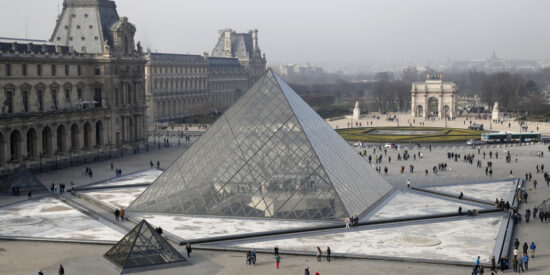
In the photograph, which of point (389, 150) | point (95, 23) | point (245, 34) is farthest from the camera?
point (245, 34)

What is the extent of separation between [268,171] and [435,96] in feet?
245

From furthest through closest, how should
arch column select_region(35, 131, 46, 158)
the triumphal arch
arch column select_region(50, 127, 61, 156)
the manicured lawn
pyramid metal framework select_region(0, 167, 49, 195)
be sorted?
the triumphal arch → the manicured lawn → arch column select_region(50, 127, 61, 156) → arch column select_region(35, 131, 46, 158) → pyramid metal framework select_region(0, 167, 49, 195)

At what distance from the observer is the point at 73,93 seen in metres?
54.8

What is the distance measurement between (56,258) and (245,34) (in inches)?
4228

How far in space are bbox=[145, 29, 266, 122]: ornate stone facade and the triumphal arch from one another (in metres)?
28.3

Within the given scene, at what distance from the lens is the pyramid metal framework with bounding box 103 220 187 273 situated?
23.9 meters

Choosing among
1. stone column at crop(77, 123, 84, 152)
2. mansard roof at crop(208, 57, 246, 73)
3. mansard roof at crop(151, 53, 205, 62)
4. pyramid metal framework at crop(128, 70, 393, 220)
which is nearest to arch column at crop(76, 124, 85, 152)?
stone column at crop(77, 123, 84, 152)

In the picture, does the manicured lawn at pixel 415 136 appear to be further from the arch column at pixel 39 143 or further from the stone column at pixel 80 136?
the arch column at pixel 39 143

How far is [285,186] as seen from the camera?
31.0m

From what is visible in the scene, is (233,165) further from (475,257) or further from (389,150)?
A: (389,150)

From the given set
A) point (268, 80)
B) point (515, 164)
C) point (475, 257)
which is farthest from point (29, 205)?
point (515, 164)

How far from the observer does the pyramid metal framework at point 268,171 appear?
30.7 meters

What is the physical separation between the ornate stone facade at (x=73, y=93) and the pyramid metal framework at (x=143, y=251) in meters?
24.7

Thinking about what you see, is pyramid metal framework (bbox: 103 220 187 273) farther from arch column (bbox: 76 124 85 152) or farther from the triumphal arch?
the triumphal arch
